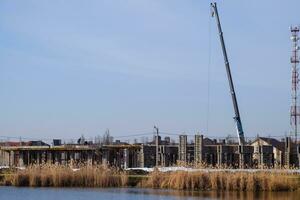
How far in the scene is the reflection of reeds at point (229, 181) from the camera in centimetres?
4184

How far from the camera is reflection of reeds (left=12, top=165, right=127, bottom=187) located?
45.7m

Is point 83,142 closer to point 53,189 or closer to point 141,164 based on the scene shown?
point 141,164

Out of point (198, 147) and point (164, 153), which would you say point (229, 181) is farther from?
point (164, 153)

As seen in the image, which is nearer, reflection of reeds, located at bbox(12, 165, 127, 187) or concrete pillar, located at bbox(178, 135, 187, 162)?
reflection of reeds, located at bbox(12, 165, 127, 187)

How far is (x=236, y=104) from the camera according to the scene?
63.7 m

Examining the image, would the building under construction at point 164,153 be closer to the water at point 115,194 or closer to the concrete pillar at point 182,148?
the concrete pillar at point 182,148

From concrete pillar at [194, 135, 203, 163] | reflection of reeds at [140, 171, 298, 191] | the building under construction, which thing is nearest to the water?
reflection of reeds at [140, 171, 298, 191]

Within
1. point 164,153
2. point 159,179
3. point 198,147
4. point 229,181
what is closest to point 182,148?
point 198,147

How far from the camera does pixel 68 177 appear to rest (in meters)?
46.1

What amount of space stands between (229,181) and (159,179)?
5.22 metres

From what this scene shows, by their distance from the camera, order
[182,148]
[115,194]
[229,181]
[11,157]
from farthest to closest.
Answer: [11,157] → [182,148] → [229,181] → [115,194]

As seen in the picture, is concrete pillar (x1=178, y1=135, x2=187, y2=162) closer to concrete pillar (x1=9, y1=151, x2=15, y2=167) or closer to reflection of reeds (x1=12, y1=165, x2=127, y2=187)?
reflection of reeds (x1=12, y1=165, x2=127, y2=187)

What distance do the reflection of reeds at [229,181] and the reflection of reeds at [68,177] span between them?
4247 mm

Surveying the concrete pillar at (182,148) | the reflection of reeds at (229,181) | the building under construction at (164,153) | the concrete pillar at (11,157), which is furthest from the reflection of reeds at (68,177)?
the concrete pillar at (11,157)
